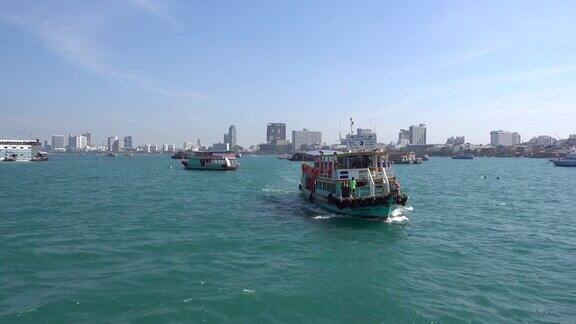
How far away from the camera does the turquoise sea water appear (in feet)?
51.2

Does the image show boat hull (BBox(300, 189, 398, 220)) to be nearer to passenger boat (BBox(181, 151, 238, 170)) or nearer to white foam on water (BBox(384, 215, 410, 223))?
white foam on water (BBox(384, 215, 410, 223))

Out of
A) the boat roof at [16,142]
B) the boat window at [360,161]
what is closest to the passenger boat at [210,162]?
the boat window at [360,161]

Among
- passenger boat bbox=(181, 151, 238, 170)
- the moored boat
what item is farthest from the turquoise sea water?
the moored boat

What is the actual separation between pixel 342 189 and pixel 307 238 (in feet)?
28.3

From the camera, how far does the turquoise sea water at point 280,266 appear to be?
15617 millimetres

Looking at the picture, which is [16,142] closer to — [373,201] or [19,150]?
[19,150]

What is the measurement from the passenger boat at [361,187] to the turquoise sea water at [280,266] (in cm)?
105

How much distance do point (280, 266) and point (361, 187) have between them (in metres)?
15.3

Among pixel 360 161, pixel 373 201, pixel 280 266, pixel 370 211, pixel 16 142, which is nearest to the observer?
pixel 280 266

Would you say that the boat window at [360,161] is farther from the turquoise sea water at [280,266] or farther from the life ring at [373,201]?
the life ring at [373,201]

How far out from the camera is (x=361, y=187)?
115 ft

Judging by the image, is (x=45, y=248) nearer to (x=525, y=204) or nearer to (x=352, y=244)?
(x=352, y=244)

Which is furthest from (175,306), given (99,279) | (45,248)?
(45,248)

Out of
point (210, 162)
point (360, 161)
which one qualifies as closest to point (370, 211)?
point (360, 161)
